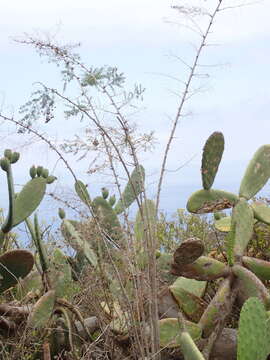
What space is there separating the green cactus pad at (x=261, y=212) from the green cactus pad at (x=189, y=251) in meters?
0.79

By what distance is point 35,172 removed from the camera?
4.52 metres

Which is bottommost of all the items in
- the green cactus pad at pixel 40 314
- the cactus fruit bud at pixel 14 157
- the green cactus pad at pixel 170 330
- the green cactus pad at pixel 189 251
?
the green cactus pad at pixel 40 314

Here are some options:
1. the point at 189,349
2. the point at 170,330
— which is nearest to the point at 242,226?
the point at 170,330

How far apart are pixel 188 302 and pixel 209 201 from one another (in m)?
0.83

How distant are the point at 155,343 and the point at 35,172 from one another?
144 cm

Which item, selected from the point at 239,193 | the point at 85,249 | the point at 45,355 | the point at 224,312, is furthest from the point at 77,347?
the point at 239,193

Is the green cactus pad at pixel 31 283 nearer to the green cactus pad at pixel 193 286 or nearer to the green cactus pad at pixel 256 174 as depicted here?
the green cactus pad at pixel 193 286

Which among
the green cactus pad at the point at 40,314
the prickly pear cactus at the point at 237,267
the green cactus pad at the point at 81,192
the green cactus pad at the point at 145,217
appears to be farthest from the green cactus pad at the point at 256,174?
the green cactus pad at the point at 40,314

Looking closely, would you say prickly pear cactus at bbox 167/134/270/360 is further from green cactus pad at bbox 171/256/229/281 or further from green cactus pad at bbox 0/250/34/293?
green cactus pad at bbox 0/250/34/293

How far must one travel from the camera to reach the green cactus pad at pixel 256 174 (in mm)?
4422

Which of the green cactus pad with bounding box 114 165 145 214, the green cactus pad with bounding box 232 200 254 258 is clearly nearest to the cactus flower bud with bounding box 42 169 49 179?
the green cactus pad with bounding box 114 165 145 214

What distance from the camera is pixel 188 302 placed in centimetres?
396

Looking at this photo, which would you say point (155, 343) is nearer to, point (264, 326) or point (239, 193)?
point (264, 326)

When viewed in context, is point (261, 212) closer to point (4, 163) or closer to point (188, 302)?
point (188, 302)
